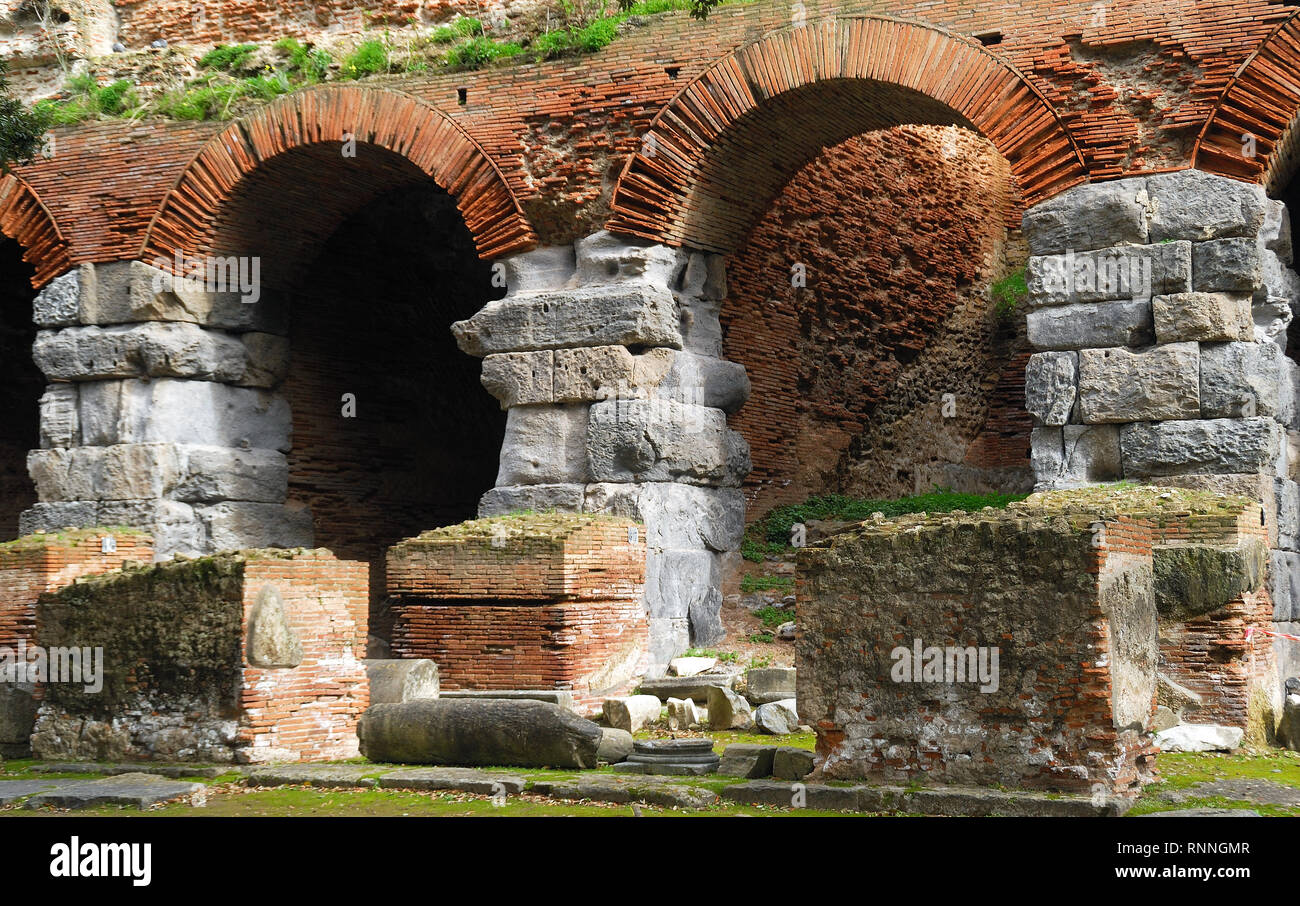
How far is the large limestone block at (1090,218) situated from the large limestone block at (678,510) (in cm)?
287

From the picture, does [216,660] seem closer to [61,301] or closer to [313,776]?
[313,776]

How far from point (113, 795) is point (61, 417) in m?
6.15

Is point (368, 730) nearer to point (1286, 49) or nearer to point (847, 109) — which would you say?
point (847, 109)

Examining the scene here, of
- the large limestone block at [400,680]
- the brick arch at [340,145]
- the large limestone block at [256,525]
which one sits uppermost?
the brick arch at [340,145]

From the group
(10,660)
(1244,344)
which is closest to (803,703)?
(1244,344)

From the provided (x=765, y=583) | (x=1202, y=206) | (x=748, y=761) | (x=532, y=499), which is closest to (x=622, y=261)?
(x=532, y=499)

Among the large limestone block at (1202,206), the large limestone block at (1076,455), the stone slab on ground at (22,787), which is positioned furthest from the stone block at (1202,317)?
the stone slab on ground at (22,787)

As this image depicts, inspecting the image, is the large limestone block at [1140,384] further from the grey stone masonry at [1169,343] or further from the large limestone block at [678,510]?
the large limestone block at [678,510]

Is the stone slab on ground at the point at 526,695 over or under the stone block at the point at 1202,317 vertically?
under

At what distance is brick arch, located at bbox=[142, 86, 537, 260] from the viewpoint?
1071 cm

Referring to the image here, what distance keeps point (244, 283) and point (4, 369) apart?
506cm

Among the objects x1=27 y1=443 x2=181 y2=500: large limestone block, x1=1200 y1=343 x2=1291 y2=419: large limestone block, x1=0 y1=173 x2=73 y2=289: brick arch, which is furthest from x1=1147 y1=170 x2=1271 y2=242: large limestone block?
x1=0 y1=173 x2=73 y2=289: brick arch

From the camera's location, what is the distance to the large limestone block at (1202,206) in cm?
870

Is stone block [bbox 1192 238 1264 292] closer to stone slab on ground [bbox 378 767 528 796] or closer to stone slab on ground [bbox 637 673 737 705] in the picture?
stone slab on ground [bbox 637 673 737 705]
